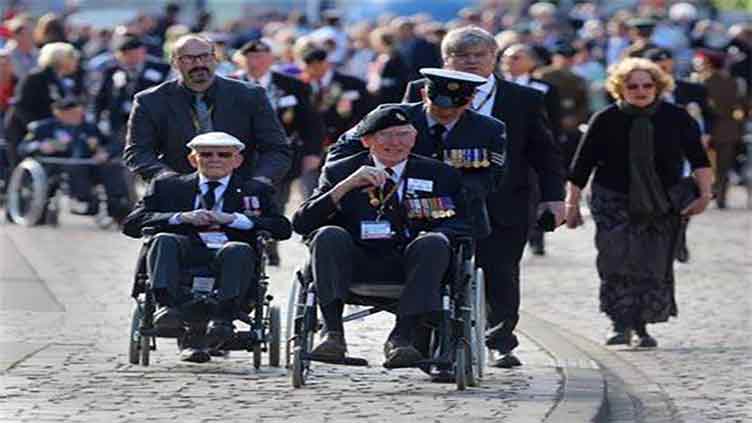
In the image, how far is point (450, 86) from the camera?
12.0 m

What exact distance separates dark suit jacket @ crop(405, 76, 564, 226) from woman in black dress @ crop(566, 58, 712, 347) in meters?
1.48

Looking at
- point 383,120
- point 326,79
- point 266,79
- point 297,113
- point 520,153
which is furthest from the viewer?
point 326,79

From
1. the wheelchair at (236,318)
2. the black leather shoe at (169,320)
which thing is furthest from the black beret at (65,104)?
the black leather shoe at (169,320)

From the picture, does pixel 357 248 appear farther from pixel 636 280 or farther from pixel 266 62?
pixel 266 62

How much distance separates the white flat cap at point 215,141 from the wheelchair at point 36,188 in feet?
35.2

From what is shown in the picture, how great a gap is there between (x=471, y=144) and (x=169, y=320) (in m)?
1.64

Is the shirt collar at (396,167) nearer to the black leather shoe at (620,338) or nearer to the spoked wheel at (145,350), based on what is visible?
the spoked wheel at (145,350)

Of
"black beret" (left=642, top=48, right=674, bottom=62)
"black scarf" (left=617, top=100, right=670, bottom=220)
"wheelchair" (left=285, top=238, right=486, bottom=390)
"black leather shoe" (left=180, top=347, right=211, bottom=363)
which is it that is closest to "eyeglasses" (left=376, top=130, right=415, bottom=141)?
"wheelchair" (left=285, top=238, right=486, bottom=390)

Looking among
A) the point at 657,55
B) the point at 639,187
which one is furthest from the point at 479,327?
the point at 657,55

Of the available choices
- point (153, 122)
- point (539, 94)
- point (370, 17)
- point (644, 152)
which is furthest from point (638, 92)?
point (370, 17)

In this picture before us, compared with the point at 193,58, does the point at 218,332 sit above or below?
below

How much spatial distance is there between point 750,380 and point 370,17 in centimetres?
3208

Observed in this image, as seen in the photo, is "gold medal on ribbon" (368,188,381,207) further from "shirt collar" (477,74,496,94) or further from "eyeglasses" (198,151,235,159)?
"shirt collar" (477,74,496,94)

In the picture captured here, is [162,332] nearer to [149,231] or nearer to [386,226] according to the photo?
[149,231]
